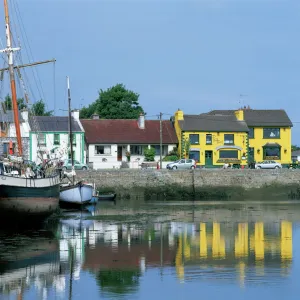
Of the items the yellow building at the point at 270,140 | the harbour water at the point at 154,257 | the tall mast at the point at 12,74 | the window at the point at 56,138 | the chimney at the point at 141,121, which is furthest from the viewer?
the yellow building at the point at 270,140

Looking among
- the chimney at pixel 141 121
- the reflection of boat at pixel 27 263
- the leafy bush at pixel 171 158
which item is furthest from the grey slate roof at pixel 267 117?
the reflection of boat at pixel 27 263

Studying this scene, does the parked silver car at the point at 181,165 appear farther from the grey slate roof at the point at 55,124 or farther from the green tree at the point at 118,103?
the green tree at the point at 118,103

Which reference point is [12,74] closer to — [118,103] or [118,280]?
[118,280]

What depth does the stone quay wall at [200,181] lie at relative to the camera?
6675 centimetres

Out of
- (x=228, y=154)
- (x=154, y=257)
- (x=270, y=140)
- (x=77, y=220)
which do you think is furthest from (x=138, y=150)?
(x=154, y=257)

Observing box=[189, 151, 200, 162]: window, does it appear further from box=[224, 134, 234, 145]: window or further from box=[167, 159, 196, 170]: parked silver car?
box=[167, 159, 196, 170]: parked silver car

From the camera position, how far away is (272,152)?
8662 cm

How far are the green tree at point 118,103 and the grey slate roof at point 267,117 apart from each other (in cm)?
2106

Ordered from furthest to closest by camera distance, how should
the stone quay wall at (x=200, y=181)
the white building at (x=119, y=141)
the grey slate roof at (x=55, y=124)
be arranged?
the white building at (x=119, y=141), the grey slate roof at (x=55, y=124), the stone quay wall at (x=200, y=181)

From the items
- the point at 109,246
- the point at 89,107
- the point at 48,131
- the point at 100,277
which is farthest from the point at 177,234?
the point at 89,107

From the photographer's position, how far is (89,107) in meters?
122

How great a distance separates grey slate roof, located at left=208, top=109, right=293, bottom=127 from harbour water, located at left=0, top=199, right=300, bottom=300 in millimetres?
40489

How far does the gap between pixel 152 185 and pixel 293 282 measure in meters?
44.2

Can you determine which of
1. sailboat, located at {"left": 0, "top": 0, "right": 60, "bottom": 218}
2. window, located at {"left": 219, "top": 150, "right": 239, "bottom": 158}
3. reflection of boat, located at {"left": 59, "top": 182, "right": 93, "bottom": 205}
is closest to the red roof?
window, located at {"left": 219, "top": 150, "right": 239, "bottom": 158}
